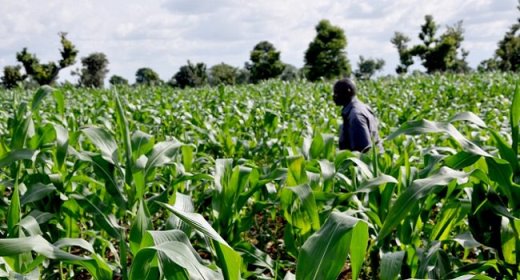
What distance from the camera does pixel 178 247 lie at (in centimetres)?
120

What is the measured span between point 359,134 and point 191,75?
37.7 metres

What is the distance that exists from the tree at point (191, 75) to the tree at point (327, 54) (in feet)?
47.4

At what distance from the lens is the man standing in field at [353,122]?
184 inches

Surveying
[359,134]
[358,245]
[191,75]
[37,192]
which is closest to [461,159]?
[358,245]

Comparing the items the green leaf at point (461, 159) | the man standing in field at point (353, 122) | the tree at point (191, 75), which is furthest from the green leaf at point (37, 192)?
the tree at point (191, 75)

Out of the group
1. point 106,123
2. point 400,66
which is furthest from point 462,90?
point 400,66

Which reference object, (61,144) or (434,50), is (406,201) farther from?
(434,50)

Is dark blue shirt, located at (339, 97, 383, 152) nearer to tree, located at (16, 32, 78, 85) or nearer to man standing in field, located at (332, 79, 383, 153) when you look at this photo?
man standing in field, located at (332, 79, 383, 153)

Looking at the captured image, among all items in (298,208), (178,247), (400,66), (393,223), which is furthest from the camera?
(400,66)

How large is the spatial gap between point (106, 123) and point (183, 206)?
391 centimetres

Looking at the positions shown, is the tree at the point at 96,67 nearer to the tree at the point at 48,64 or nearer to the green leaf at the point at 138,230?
the tree at the point at 48,64

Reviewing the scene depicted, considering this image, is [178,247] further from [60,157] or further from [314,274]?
[60,157]

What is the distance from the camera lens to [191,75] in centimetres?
4144

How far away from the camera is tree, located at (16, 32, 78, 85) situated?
43.9 m
